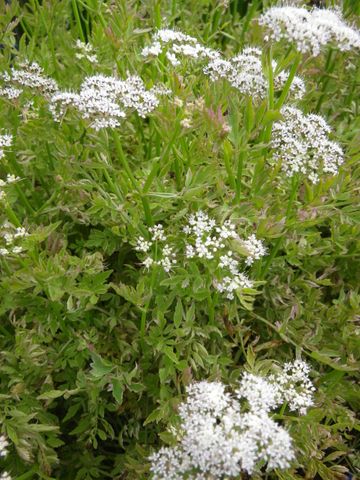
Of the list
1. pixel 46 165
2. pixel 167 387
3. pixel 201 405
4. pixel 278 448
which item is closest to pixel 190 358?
pixel 167 387

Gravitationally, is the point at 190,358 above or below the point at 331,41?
below

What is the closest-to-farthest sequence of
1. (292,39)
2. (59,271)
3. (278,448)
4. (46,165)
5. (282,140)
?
(278,448) < (59,271) < (292,39) < (282,140) < (46,165)

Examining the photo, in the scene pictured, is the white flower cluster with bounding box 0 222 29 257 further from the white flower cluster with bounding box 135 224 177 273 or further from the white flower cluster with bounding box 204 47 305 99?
the white flower cluster with bounding box 204 47 305 99

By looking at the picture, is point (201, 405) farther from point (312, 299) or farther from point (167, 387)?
point (312, 299)

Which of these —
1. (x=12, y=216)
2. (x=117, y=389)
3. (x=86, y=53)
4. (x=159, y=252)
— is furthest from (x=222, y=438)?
(x=86, y=53)

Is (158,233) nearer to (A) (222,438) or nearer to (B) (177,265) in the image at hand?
(B) (177,265)

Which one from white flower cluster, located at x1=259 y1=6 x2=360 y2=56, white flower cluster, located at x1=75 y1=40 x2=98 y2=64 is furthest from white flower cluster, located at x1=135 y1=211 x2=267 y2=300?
white flower cluster, located at x1=75 y1=40 x2=98 y2=64

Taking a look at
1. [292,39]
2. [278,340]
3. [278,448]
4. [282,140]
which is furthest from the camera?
[278,340]
